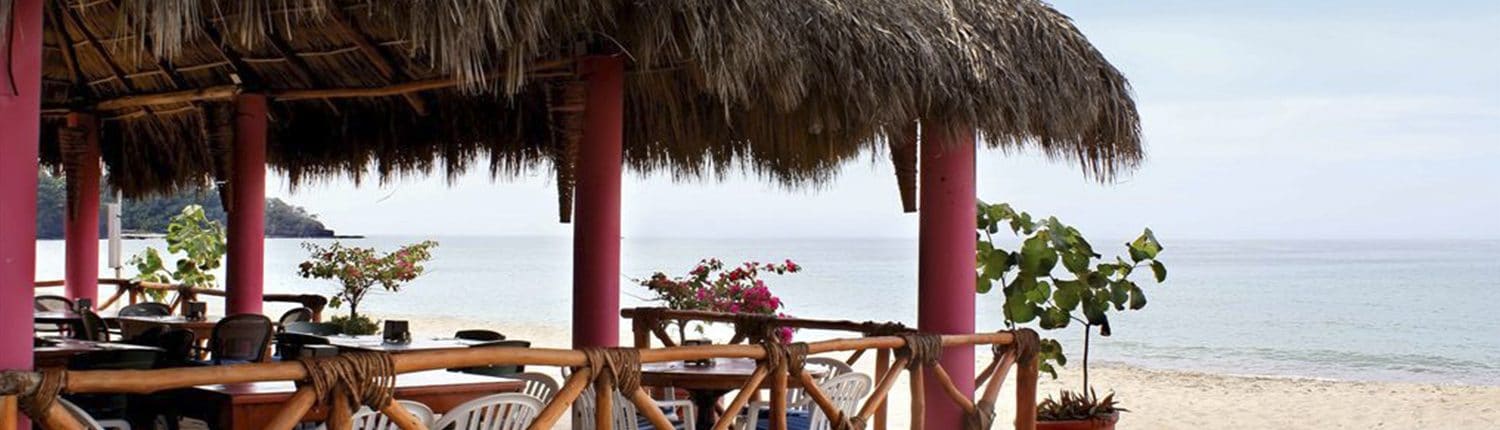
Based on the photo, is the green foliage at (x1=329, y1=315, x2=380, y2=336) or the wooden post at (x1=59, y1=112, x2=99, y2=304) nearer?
the green foliage at (x1=329, y1=315, x2=380, y2=336)

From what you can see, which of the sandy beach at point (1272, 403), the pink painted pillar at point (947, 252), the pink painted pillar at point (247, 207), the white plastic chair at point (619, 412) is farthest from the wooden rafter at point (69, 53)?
the sandy beach at point (1272, 403)

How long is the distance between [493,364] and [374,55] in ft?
9.77

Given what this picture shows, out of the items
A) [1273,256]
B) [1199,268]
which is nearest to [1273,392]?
[1199,268]

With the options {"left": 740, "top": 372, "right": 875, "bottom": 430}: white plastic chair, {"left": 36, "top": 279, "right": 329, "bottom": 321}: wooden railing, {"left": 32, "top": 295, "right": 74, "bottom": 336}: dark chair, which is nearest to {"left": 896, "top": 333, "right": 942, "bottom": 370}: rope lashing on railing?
{"left": 740, "top": 372, "right": 875, "bottom": 430}: white plastic chair

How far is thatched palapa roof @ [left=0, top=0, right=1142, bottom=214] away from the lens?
15.0 ft

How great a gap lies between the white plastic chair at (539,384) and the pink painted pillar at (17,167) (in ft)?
6.43

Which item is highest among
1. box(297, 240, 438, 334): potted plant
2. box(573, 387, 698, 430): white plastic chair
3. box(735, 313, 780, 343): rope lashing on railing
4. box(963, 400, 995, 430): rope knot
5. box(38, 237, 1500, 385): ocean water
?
box(297, 240, 438, 334): potted plant

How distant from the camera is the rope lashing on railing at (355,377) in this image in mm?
3242

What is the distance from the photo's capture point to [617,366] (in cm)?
386

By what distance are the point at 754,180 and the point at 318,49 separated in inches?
103

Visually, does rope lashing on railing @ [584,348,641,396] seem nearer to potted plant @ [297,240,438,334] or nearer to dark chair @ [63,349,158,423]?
dark chair @ [63,349,158,423]

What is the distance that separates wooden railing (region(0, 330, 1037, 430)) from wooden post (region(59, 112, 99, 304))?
5385mm

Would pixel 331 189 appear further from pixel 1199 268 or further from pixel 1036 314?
pixel 1199 268

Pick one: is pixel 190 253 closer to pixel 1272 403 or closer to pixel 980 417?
pixel 980 417
